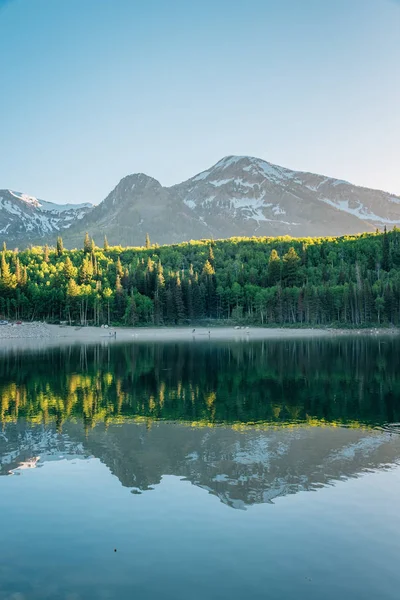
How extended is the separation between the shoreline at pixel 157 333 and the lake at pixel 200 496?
7887 cm

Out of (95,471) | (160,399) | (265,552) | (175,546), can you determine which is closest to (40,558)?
(175,546)

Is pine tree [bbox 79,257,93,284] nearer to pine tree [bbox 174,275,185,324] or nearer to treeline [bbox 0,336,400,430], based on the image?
pine tree [bbox 174,275,185,324]

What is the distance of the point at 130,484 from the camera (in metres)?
17.5

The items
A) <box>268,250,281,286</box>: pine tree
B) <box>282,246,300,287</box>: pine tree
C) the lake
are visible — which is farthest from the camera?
<box>268,250,281,286</box>: pine tree

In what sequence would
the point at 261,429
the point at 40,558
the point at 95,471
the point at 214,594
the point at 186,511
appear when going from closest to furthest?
1. the point at 214,594
2. the point at 40,558
3. the point at 186,511
4. the point at 95,471
5. the point at 261,429

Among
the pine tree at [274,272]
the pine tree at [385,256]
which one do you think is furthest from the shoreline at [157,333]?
the pine tree at [385,256]

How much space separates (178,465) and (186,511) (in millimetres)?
4270

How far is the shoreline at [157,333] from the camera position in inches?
4422

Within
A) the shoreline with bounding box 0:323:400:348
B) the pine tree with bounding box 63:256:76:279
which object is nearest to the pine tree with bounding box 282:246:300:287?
the shoreline with bounding box 0:323:400:348

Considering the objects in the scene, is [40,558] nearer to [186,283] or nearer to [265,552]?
[265,552]

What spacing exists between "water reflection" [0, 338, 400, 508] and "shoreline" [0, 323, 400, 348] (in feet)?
205

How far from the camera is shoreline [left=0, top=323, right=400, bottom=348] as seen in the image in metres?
112

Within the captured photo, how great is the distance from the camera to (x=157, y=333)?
132 m

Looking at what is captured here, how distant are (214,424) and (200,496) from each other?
32.3ft
